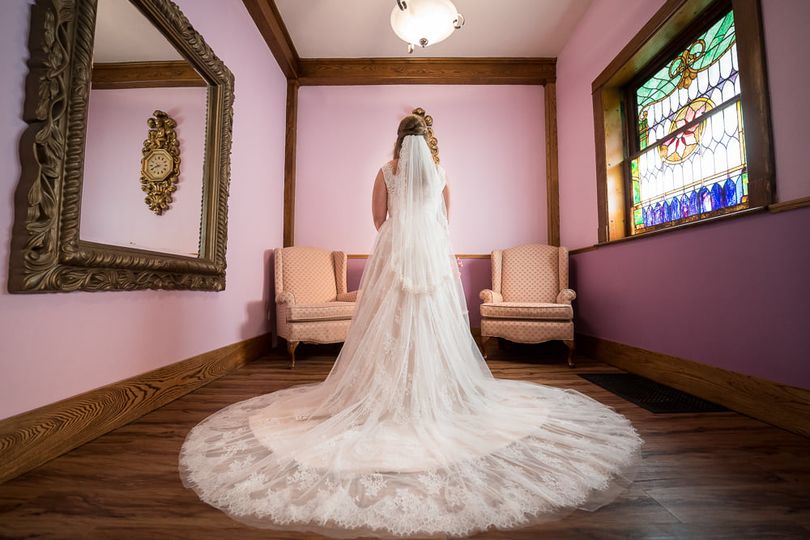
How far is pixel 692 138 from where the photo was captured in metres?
2.46

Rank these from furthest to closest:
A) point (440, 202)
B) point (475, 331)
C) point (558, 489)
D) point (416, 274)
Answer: point (475, 331), point (440, 202), point (416, 274), point (558, 489)

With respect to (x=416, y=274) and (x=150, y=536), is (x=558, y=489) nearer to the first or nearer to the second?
(x=416, y=274)

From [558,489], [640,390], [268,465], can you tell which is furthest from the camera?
[640,390]

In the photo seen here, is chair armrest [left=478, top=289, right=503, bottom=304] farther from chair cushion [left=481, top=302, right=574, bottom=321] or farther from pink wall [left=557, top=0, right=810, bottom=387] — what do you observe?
pink wall [left=557, top=0, right=810, bottom=387]

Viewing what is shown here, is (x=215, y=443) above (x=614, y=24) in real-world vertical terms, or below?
below

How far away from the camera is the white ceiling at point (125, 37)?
154 cm

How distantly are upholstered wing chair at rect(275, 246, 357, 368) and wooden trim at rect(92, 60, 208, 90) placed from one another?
1.62m

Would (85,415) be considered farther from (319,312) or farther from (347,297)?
(347,297)

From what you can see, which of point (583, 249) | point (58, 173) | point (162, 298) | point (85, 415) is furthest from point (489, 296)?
point (58, 173)

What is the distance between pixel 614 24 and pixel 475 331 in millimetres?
3172

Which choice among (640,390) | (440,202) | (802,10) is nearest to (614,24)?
(802,10)

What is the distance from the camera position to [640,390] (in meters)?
2.24

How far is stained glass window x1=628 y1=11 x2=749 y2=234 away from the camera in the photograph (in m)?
2.13

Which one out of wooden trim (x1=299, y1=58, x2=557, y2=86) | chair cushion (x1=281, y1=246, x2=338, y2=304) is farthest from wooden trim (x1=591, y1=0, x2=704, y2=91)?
chair cushion (x1=281, y1=246, x2=338, y2=304)
